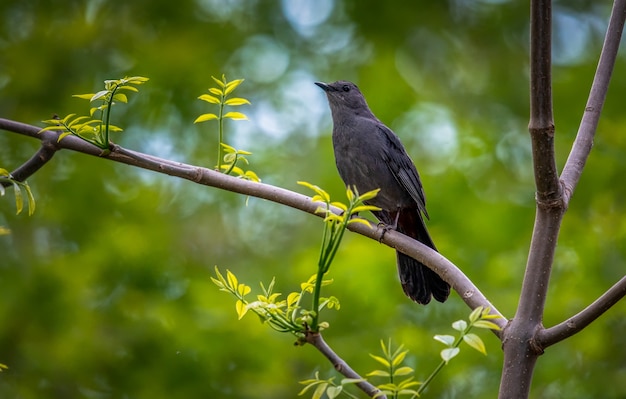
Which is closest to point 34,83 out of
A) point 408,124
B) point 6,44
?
point 6,44

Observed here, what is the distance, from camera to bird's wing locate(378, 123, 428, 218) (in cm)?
501

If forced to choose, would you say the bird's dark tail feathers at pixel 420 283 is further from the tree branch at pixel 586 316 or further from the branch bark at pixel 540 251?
the tree branch at pixel 586 316

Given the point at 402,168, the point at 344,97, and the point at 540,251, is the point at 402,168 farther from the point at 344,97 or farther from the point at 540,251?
the point at 540,251

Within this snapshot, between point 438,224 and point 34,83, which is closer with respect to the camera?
point 438,224

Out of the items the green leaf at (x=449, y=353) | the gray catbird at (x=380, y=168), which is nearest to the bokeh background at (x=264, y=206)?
the gray catbird at (x=380, y=168)

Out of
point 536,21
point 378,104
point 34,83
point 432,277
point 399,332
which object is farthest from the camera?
point 378,104

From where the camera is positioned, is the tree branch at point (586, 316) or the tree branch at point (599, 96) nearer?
the tree branch at point (586, 316)

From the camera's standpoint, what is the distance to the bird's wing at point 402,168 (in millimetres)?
5012

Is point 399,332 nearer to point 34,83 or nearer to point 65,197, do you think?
point 65,197

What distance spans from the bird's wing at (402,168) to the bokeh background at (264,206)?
81cm

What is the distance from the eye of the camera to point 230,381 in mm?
5426

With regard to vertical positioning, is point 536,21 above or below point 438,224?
below

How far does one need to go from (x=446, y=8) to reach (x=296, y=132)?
6.89 feet

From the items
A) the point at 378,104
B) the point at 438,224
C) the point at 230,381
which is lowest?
the point at 230,381
